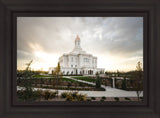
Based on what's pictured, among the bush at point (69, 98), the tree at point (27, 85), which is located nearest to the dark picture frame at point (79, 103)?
the tree at point (27, 85)

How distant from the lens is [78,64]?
1572 millimetres

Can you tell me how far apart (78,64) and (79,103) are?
2.48 ft

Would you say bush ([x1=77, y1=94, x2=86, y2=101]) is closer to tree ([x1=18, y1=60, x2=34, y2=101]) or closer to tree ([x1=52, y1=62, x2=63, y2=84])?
tree ([x1=52, y1=62, x2=63, y2=84])

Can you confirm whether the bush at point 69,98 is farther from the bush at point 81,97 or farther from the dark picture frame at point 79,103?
the dark picture frame at point 79,103

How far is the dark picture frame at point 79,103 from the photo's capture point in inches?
32.1

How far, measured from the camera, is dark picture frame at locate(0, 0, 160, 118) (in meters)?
0.82

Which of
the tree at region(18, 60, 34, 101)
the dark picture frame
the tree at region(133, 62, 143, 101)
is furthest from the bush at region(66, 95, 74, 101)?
Result: the tree at region(133, 62, 143, 101)

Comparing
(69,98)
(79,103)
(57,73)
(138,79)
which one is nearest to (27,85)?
(57,73)

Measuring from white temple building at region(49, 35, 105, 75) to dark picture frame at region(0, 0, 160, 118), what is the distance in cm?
52

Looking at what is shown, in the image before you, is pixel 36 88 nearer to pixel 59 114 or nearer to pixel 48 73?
pixel 48 73

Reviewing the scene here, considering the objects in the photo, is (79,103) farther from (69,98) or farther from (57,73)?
(57,73)
